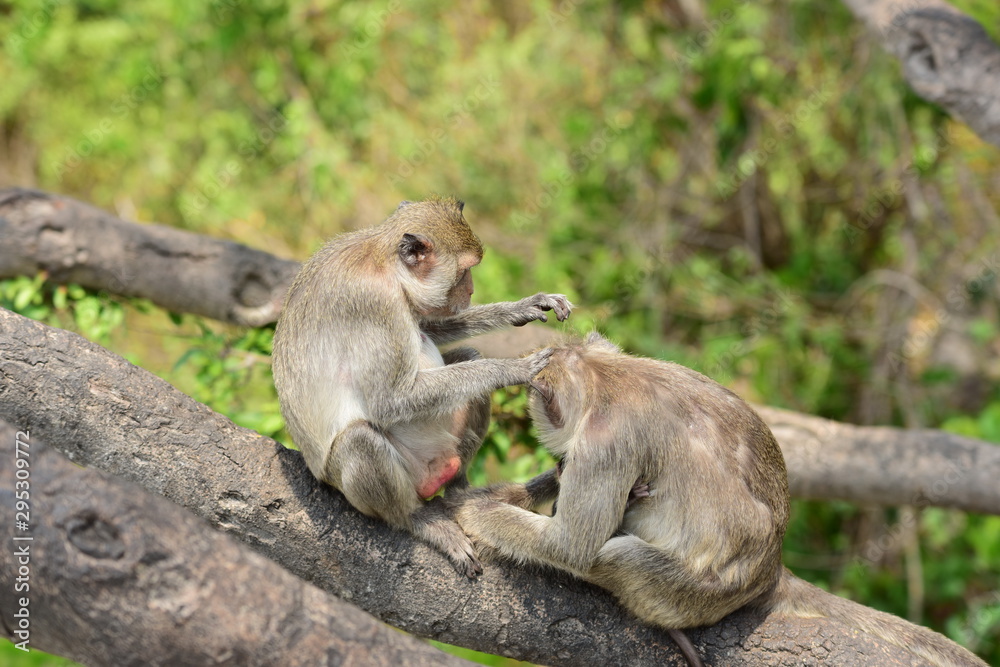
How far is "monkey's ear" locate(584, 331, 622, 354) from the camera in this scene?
146 inches

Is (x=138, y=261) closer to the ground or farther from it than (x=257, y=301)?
farther from it

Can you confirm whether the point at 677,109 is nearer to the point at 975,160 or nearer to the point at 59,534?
the point at 975,160

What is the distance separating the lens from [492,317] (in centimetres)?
382

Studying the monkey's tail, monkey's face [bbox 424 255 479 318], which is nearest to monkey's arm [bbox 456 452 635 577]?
the monkey's tail

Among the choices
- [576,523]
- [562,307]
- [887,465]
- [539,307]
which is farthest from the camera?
[887,465]

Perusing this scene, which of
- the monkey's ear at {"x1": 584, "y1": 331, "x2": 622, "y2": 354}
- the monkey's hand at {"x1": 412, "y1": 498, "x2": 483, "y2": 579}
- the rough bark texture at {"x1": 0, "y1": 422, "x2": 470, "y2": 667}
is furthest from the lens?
the monkey's ear at {"x1": 584, "y1": 331, "x2": 622, "y2": 354}

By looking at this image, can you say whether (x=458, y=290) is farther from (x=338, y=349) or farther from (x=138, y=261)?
(x=138, y=261)

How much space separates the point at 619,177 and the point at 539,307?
603 cm

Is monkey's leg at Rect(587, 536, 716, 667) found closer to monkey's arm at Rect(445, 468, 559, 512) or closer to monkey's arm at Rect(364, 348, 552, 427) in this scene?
monkey's arm at Rect(445, 468, 559, 512)

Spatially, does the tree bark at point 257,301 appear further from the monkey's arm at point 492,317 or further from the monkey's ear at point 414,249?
the monkey's ear at point 414,249

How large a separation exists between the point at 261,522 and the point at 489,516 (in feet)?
2.67

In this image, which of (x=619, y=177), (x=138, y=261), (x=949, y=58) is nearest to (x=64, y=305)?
(x=138, y=261)

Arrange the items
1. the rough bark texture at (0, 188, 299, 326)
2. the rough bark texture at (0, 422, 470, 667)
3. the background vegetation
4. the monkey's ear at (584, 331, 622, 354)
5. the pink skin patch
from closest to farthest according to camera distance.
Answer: the rough bark texture at (0, 422, 470, 667) → the pink skin patch → the monkey's ear at (584, 331, 622, 354) → the rough bark texture at (0, 188, 299, 326) → the background vegetation

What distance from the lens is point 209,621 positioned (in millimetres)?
2164
